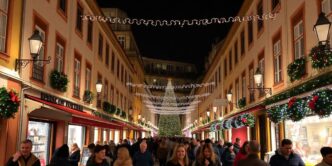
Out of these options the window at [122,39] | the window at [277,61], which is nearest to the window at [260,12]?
the window at [277,61]

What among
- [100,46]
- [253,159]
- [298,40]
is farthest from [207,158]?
[100,46]

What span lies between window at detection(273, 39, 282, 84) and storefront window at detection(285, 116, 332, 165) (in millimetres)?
3677

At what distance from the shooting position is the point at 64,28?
17312 mm

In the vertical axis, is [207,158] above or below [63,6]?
below

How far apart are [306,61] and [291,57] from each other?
220 cm

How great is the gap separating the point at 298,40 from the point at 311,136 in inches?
161

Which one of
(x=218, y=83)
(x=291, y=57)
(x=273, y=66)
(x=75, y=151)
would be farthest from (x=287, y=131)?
(x=218, y=83)

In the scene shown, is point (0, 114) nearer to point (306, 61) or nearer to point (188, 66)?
point (306, 61)

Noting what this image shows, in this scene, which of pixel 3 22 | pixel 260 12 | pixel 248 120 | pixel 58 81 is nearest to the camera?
pixel 3 22

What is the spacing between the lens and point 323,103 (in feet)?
29.7

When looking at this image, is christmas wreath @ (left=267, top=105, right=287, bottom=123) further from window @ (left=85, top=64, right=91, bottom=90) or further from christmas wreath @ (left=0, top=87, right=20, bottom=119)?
window @ (left=85, top=64, right=91, bottom=90)

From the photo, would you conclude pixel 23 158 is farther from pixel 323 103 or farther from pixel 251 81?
pixel 251 81

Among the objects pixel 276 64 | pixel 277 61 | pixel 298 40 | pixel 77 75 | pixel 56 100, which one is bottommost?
pixel 56 100

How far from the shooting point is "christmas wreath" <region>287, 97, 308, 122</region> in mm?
11212
